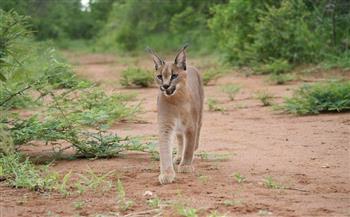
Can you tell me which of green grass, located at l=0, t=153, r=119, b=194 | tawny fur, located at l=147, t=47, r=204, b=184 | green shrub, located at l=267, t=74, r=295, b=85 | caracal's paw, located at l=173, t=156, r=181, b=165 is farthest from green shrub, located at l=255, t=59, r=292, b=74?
green grass, located at l=0, t=153, r=119, b=194

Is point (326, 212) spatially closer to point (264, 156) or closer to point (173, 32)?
point (264, 156)

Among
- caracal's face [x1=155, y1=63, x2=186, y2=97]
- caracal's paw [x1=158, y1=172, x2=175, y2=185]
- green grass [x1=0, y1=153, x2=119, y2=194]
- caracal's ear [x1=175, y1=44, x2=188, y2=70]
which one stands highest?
caracal's ear [x1=175, y1=44, x2=188, y2=70]

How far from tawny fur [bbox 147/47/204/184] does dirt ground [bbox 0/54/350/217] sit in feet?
0.69

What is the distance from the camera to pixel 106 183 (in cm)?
562

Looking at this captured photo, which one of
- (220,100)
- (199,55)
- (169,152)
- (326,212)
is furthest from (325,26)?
(326,212)

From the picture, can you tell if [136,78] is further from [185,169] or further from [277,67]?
[185,169]

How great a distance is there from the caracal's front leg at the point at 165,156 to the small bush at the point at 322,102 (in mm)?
4375

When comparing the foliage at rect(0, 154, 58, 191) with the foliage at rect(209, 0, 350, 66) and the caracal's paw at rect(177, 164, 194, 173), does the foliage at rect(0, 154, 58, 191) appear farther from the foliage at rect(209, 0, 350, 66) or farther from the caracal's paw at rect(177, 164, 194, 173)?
the foliage at rect(209, 0, 350, 66)

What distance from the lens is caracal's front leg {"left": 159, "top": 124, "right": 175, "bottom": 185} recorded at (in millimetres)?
5773

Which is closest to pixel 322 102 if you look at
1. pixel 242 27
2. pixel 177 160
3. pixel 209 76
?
pixel 177 160

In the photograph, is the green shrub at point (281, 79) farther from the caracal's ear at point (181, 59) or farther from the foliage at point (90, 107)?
the caracal's ear at point (181, 59)

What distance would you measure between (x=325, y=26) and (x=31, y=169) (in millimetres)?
12107

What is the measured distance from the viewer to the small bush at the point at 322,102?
10047 mm

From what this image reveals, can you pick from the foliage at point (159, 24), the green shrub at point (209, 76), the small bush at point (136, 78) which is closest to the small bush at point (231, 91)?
the green shrub at point (209, 76)
